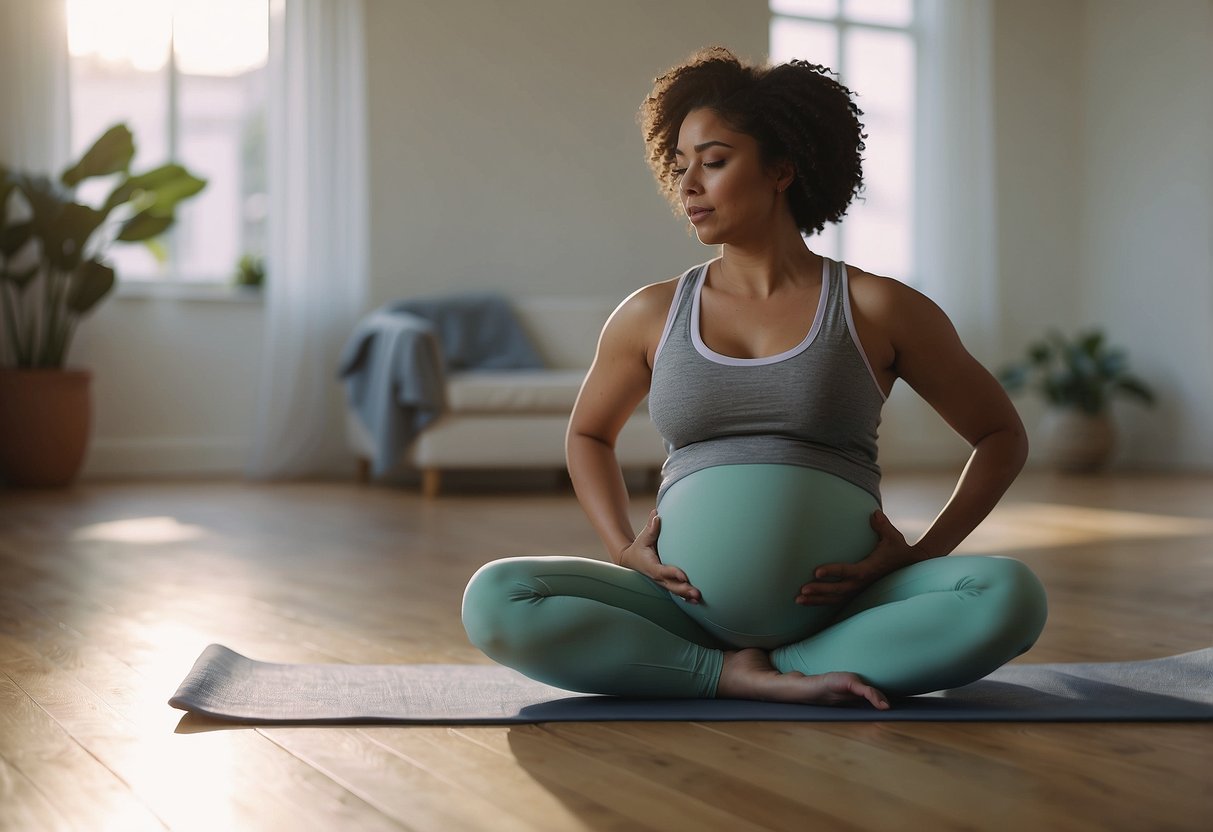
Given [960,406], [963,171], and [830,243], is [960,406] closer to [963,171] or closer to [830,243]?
[830,243]

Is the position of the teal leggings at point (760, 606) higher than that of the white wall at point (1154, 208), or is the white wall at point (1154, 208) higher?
the white wall at point (1154, 208)

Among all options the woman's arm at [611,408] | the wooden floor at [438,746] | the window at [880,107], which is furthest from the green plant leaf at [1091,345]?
the woman's arm at [611,408]

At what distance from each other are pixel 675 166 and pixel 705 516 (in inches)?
18.0

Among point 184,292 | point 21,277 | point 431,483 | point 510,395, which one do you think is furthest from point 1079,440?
point 21,277

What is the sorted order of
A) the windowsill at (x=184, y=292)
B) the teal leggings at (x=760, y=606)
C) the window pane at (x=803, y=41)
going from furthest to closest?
the window pane at (x=803, y=41) → the windowsill at (x=184, y=292) → the teal leggings at (x=760, y=606)

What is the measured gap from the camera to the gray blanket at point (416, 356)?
4.95 meters

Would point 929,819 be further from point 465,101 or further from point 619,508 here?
point 465,101

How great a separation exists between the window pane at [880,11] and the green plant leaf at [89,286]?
157 inches

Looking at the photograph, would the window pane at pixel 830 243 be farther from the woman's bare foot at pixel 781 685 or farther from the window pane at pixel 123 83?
the woman's bare foot at pixel 781 685

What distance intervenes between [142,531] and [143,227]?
1902mm

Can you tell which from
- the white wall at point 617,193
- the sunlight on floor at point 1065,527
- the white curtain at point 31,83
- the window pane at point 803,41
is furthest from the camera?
the window pane at point 803,41

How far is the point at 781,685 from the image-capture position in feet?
5.20

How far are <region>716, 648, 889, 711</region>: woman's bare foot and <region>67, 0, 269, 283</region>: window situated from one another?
466cm

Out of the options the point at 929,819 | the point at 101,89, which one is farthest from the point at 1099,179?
the point at 929,819
